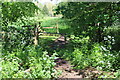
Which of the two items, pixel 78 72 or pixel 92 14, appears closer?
pixel 78 72

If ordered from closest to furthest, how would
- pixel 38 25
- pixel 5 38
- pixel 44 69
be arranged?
pixel 44 69 → pixel 5 38 → pixel 38 25

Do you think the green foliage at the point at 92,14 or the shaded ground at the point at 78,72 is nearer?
the shaded ground at the point at 78,72

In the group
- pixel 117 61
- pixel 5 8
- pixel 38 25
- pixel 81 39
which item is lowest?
pixel 117 61

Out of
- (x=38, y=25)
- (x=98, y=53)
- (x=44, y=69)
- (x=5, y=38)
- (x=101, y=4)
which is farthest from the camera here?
(x=38, y=25)

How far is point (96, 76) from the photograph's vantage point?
3895mm

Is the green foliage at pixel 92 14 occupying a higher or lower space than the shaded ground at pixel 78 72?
higher

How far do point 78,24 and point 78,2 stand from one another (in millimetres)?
928

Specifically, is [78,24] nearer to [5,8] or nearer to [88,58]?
[88,58]

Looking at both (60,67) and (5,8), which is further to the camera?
(60,67)

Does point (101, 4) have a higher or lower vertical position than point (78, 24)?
higher

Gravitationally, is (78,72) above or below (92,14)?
below

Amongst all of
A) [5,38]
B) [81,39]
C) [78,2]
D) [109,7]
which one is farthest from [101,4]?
[5,38]

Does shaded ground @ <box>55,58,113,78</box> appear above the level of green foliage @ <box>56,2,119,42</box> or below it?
below

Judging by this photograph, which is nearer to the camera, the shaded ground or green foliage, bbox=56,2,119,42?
the shaded ground
